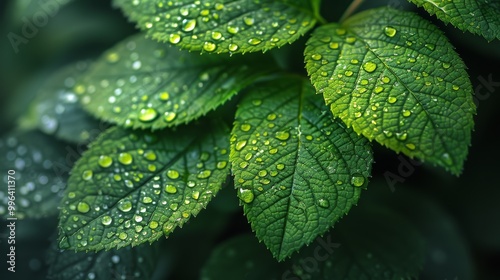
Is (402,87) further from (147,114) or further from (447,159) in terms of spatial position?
(147,114)

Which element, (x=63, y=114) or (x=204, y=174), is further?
(x=63, y=114)

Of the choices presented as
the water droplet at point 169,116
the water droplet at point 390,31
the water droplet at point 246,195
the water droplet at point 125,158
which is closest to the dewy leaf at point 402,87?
the water droplet at point 390,31

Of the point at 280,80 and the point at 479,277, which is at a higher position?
the point at 280,80

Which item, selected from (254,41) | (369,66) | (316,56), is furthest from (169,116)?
(369,66)

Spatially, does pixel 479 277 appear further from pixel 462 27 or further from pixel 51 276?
pixel 51 276

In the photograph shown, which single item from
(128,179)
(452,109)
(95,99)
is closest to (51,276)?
(128,179)
